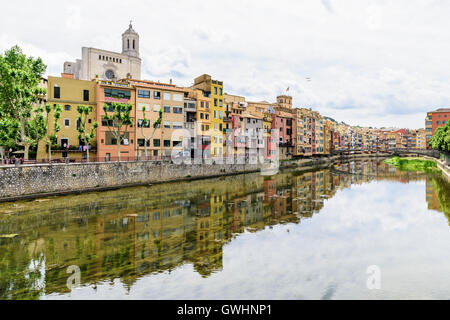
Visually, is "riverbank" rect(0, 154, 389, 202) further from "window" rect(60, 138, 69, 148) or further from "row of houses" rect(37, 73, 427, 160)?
"window" rect(60, 138, 69, 148)

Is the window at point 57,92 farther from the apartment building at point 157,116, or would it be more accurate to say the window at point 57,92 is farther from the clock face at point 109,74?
the clock face at point 109,74

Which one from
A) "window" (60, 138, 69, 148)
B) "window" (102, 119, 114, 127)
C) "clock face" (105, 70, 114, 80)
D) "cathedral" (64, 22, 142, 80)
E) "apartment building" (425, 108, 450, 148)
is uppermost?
"cathedral" (64, 22, 142, 80)

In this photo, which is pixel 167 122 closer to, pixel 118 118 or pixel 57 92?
pixel 118 118

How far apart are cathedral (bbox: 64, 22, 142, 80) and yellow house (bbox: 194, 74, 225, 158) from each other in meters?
40.8

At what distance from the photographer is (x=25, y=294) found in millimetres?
13461

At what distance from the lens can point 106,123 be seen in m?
53.4

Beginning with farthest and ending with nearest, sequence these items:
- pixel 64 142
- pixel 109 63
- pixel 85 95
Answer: pixel 109 63
pixel 85 95
pixel 64 142

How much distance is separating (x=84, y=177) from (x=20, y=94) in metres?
13.2

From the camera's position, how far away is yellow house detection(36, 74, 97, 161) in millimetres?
50156

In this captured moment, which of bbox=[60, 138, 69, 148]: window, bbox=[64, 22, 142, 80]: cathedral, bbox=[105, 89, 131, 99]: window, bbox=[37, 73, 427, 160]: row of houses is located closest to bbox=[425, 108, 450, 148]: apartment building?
bbox=[37, 73, 427, 160]: row of houses

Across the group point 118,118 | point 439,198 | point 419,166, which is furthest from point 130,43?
point 439,198
